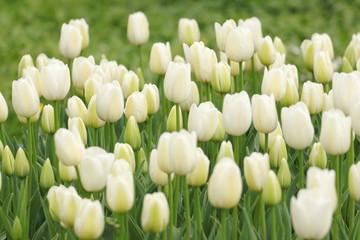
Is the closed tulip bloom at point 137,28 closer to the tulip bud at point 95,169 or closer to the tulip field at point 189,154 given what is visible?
the tulip field at point 189,154

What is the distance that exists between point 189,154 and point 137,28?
5.75 ft

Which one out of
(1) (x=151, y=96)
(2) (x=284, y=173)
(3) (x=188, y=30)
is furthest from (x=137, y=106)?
(3) (x=188, y=30)

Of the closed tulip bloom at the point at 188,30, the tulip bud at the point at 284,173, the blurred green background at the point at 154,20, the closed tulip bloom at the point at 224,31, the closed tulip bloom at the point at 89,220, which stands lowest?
the closed tulip bloom at the point at 89,220

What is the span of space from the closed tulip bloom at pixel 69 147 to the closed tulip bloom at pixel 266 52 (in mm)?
1109

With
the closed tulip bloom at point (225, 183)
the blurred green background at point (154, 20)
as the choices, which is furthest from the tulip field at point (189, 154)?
the blurred green background at point (154, 20)

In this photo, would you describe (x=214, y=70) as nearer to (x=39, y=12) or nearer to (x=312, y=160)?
(x=312, y=160)

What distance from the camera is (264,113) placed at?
7.29ft

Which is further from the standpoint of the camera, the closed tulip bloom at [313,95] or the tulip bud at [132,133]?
the closed tulip bloom at [313,95]

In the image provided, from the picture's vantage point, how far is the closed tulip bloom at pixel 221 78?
2.68 meters

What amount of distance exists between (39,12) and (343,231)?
631cm

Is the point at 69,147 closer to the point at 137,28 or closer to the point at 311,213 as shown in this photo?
the point at 311,213

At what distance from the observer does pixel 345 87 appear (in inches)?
90.7

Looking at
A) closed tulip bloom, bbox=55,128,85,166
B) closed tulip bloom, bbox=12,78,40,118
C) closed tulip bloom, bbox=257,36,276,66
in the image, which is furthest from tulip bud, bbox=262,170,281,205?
A: closed tulip bloom, bbox=257,36,276,66

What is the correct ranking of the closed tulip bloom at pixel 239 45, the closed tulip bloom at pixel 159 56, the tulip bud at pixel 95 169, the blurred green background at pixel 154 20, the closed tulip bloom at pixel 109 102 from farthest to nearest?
the blurred green background at pixel 154 20 → the closed tulip bloom at pixel 159 56 → the closed tulip bloom at pixel 239 45 → the closed tulip bloom at pixel 109 102 → the tulip bud at pixel 95 169
